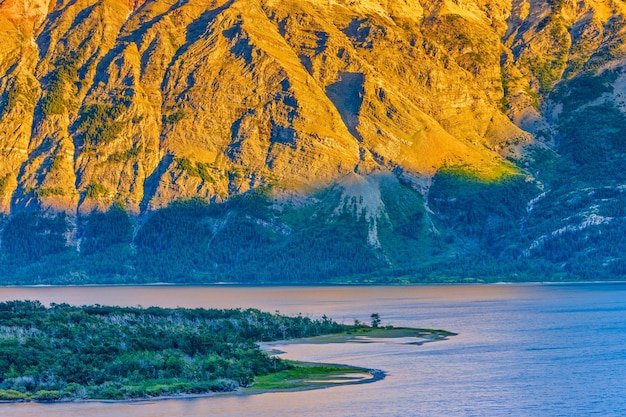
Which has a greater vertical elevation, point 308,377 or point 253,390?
point 308,377

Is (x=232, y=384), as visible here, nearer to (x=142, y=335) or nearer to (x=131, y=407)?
(x=131, y=407)

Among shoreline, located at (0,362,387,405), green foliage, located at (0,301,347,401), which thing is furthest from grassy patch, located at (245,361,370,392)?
green foliage, located at (0,301,347,401)

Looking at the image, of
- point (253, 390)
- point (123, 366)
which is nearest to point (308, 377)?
point (253, 390)

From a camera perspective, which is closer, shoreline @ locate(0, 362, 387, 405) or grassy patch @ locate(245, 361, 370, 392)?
shoreline @ locate(0, 362, 387, 405)

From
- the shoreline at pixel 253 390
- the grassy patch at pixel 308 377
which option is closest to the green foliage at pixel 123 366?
the shoreline at pixel 253 390

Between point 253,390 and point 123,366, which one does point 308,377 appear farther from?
point 123,366

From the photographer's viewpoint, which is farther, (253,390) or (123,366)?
(123,366)

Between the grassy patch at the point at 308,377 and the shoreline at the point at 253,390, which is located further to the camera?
the grassy patch at the point at 308,377

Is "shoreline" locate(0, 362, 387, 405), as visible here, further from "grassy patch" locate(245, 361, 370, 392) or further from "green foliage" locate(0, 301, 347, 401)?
"green foliage" locate(0, 301, 347, 401)

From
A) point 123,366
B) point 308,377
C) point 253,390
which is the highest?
point 123,366

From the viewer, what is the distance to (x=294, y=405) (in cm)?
14850

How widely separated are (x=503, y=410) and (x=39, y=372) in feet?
200

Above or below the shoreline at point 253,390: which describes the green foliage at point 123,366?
above

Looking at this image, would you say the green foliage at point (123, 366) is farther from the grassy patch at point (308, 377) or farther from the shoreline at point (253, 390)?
the grassy patch at point (308, 377)
